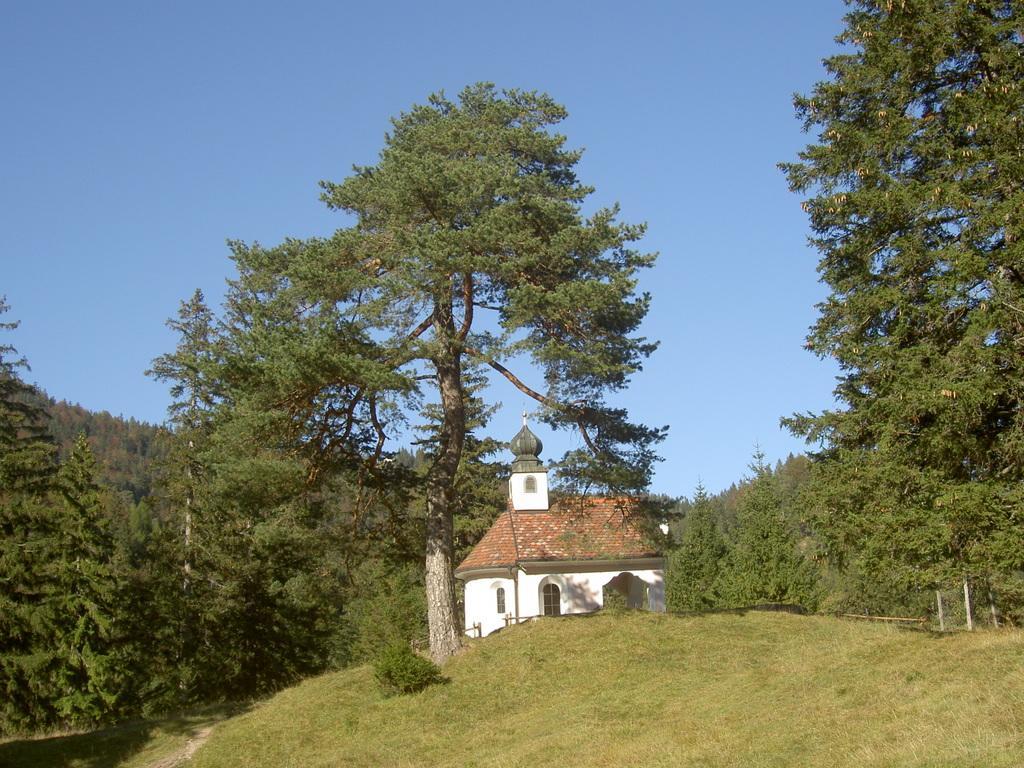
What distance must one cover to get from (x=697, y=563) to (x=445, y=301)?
120 feet

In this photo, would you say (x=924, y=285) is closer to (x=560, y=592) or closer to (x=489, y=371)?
(x=489, y=371)

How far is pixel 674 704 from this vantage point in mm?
16203

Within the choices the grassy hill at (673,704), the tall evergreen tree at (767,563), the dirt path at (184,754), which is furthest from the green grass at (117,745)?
the tall evergreen tree at (767,563)

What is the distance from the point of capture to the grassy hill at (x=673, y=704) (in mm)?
11438

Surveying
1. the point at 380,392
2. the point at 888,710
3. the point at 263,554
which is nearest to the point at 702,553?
the point at 263,554

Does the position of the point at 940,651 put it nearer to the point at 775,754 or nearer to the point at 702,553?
the point at 775,754

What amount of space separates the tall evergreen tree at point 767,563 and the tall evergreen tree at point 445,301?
21328 millimetres

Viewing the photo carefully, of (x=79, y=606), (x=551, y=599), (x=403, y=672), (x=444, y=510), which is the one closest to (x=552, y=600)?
(x=551, y=599)

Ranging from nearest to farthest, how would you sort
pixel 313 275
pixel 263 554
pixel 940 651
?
pixel 940 651 → pixel 313 275 → pixel 263 554

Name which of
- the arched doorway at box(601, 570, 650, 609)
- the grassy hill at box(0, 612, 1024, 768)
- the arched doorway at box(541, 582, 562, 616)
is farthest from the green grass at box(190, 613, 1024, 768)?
the arched doorway at box(541, 582, 562, 616)

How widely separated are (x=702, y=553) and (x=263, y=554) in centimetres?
2906

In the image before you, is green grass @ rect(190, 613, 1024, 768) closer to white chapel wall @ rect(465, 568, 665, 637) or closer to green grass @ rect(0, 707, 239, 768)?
green grass @ rect(0, 707, 239, 768)

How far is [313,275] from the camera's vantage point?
19266 mm

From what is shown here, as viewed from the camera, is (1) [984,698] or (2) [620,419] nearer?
(1) [984,698]
